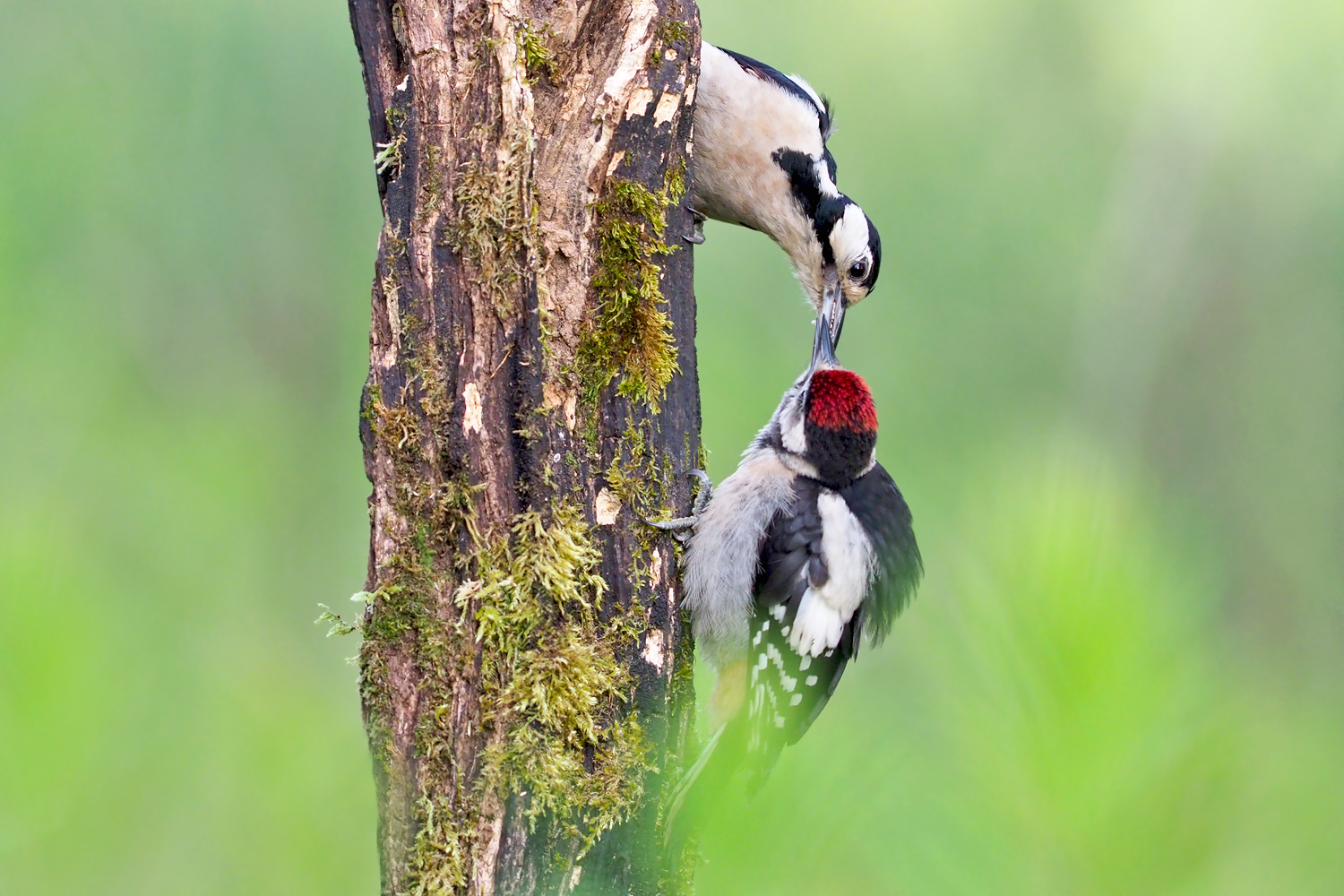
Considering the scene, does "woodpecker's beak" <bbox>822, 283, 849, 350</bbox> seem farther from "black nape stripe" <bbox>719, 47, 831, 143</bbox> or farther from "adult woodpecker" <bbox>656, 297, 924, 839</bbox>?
"adult woodpecker" <bbox>656, 297, 924, 839</bbox>

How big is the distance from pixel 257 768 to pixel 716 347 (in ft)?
11.5

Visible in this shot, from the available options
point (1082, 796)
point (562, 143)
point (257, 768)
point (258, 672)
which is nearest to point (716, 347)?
point (258, 672)

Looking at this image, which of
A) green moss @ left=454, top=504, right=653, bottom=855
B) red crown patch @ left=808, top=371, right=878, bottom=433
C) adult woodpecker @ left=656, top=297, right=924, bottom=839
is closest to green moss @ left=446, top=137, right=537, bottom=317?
green moss @ left=454, top=504, right=653, bottom=855

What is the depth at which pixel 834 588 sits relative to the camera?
2229 mm

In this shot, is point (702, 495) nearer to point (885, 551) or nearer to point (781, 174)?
point (885, 551)

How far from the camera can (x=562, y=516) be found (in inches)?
63.8

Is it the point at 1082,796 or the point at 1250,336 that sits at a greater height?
the point at 1250,336

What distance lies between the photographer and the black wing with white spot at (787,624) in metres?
2.19

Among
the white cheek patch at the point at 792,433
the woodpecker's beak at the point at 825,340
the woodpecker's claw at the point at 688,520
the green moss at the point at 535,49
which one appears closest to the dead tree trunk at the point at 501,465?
the green moss at the point at 535,49

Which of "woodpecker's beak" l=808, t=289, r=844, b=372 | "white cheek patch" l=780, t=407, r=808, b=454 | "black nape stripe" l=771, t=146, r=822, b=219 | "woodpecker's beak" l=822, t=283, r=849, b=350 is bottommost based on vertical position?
"white cheek patch" l=780, t=407, r=808, b=454

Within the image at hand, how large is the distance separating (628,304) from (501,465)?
15.4 inches

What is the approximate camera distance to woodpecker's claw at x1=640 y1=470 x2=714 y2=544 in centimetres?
182

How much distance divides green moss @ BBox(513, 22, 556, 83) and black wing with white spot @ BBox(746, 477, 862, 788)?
110 centimetres

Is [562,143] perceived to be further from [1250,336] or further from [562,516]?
[1250,336]
